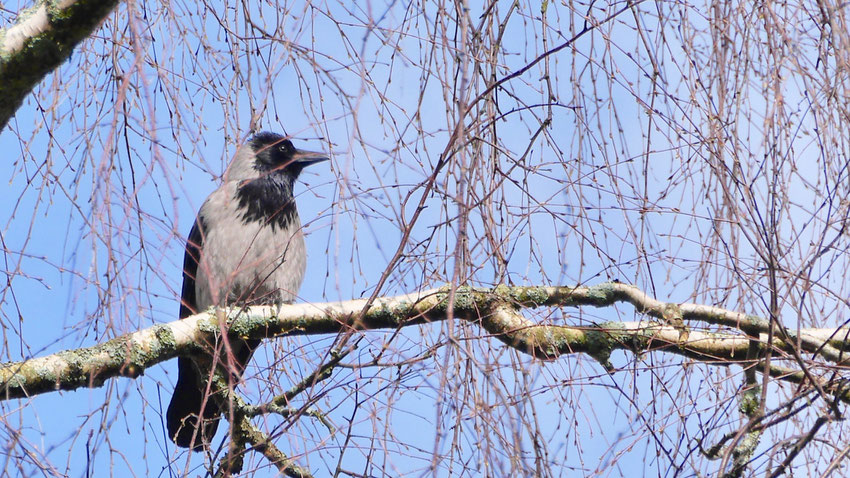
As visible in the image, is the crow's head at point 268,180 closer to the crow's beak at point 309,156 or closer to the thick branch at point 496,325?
the crow's beak at point 309,156

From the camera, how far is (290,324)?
3617 mm

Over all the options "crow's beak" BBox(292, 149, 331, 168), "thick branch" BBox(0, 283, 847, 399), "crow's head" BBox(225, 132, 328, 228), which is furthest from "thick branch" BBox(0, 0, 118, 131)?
"crow's beak" BBox(292, 149, 331, 168)

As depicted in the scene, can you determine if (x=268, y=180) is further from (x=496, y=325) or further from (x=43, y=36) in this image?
(x=43, y=36)

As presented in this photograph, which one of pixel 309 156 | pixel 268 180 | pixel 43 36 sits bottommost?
pixel 43 36

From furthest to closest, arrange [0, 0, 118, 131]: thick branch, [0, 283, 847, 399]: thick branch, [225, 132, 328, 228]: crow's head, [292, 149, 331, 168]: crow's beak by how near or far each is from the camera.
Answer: [292, 149, 331, 168]: crow's beak
[225, 132, 328, 228]: crow's head
[0, 283, 847, 399]: thick branch
[0, 0, 118, 131]: thick branch

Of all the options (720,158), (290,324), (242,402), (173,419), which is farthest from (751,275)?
(173,419)

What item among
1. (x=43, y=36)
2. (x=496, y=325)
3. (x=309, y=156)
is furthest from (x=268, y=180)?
(x=43, y=36)

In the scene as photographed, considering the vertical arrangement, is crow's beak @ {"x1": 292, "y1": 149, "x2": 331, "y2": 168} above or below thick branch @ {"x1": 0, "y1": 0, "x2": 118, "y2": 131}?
above

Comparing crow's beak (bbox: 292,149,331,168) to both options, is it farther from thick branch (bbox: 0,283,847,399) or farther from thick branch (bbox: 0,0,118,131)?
thick branch (bbox: 0,0,118,131)

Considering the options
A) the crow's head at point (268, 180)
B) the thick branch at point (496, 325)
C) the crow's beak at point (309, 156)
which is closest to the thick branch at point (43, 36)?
the thick branch at point (496, 325)

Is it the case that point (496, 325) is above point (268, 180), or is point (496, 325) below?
below

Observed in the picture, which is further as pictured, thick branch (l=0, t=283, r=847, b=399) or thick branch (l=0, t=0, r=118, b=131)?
thick branch (l=0, t=283, r=847, b=399)

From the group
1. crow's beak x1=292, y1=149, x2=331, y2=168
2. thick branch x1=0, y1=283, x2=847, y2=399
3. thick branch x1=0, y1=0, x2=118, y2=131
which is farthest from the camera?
crow's beak x1=292, y1=149, x2=331, y2=168

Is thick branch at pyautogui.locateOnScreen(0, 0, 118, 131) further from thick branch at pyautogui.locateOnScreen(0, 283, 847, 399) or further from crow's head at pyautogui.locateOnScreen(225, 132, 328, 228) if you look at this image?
crow's head at pyautogui.locateOnScreen(225, 132, 328, 228)
